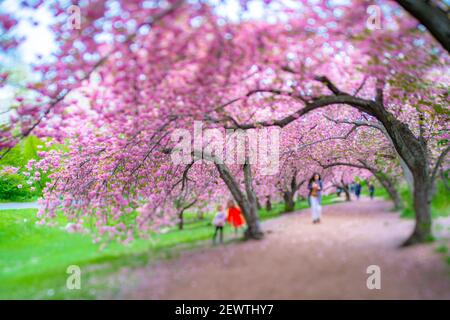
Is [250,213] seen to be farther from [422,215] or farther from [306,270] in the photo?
[422,215]

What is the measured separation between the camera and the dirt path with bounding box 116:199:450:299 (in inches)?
139

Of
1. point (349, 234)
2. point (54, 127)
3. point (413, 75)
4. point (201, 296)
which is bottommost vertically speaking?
point (201, 296)

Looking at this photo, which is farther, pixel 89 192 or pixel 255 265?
pixel 89 192

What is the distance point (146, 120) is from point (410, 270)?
9.57 feet

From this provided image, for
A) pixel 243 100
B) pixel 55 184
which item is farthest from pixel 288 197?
pixel 55 184

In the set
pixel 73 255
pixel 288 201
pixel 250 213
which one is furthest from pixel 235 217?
pixel 73 255

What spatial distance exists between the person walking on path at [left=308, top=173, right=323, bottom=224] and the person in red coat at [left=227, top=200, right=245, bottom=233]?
2.50ft

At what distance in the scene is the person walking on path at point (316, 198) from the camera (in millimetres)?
4207

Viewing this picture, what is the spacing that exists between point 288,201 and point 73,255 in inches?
92.3

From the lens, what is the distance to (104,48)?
334 centimetres

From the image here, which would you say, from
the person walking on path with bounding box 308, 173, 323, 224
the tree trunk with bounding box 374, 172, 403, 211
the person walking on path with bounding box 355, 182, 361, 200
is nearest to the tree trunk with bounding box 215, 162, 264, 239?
the person walking on path with bounding box 308, 173, 323, 224

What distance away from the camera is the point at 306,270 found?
3.62m

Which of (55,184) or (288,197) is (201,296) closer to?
(288,197)

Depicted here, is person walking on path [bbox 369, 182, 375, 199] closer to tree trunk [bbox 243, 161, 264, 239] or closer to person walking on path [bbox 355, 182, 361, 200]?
person walking on path [bbox 355, 182, 361, 200]
